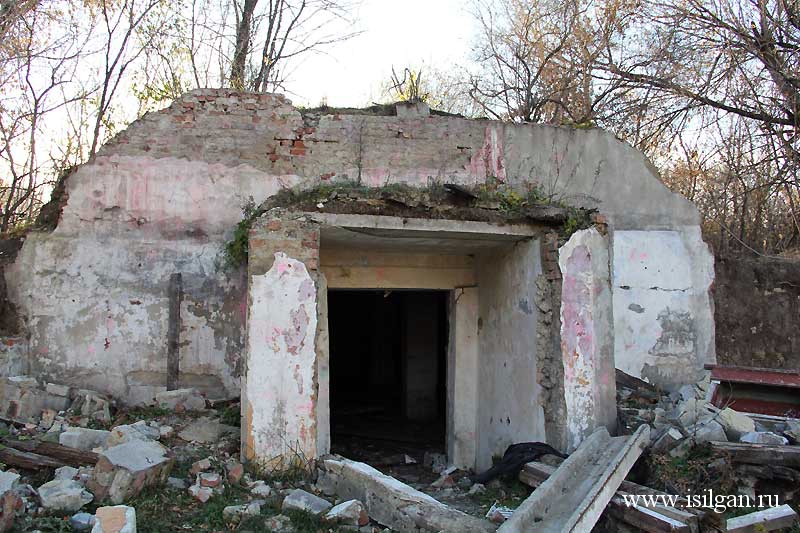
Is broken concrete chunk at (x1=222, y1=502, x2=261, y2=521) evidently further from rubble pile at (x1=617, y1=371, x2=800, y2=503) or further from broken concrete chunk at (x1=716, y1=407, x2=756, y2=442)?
broken concrete chunk at (x1=716, y1=407, x2=756, y2=442)

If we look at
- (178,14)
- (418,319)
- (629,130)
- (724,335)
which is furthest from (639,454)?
(178,14)

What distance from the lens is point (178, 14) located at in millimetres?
12961

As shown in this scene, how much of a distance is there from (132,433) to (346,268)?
295cm

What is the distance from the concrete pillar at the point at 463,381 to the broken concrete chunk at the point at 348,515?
3.24 metres

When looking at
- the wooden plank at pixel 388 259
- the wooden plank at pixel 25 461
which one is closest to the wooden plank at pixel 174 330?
the wooden plank at pixel 388 259

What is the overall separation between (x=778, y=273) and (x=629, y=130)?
14.5ft

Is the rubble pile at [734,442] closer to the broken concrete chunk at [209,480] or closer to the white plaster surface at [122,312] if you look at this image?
the broken concrete chunk at [209,480]

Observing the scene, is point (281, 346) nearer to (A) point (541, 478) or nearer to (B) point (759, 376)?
(A) point (541, 478)

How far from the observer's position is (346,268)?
7.55 metres

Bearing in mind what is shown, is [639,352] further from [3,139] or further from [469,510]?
[3,139]

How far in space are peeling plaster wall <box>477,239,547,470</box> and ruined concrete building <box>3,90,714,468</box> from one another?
0.03 metres

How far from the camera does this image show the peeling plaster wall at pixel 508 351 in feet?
21.5

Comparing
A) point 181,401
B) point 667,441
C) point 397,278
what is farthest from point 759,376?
point 181,401

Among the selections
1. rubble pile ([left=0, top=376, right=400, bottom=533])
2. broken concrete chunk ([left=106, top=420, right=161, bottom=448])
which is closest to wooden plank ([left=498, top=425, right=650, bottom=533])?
rubble pile ([left=0, top=376, right=400, bottom=533])
